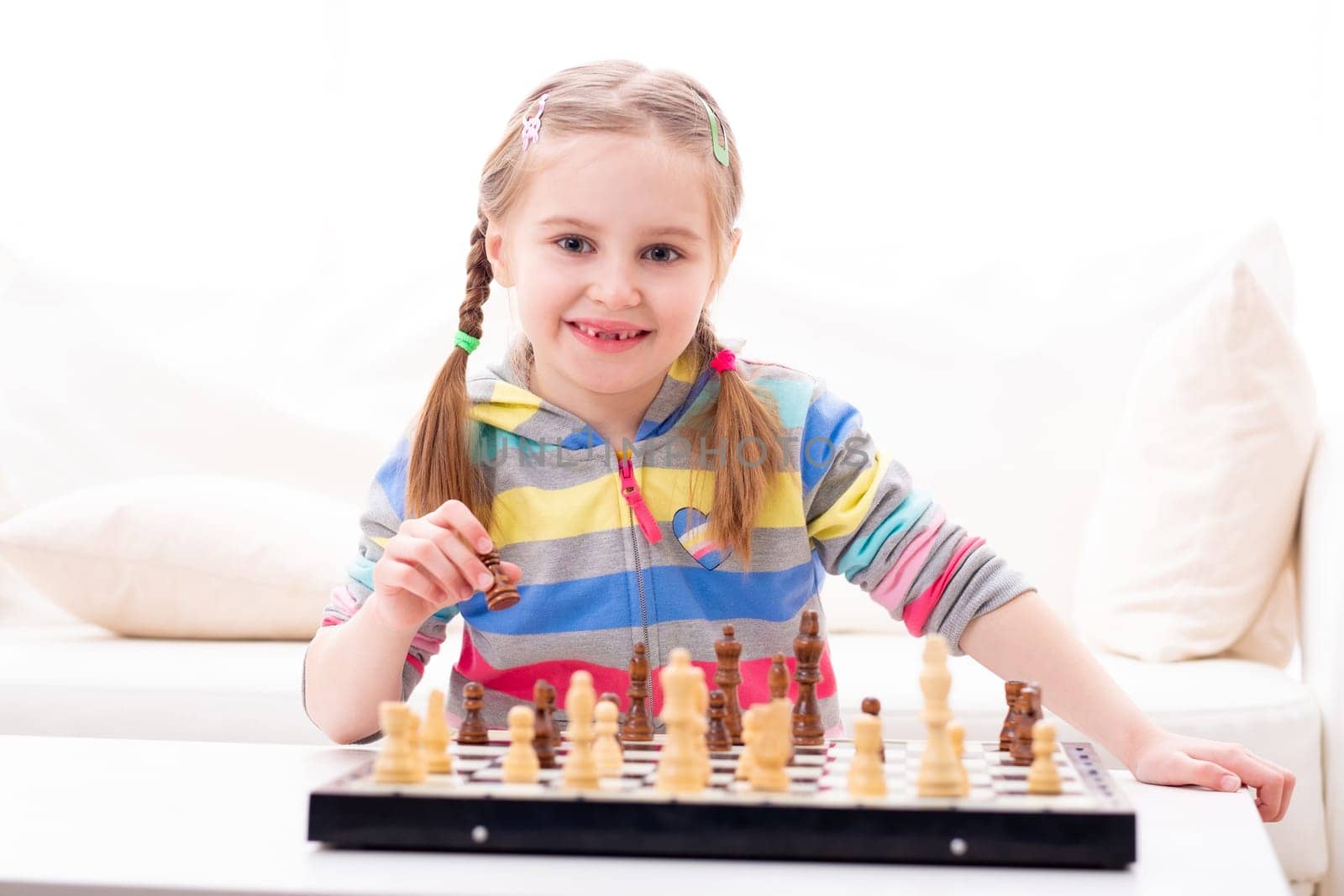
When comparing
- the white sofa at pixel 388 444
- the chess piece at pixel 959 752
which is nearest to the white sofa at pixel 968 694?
the white sofa at pixel 388 444

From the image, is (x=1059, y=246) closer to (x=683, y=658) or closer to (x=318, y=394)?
(x=318, y=394)

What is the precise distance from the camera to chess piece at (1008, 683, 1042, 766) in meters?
0.97

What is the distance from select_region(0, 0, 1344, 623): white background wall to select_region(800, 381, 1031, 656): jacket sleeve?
2.89ft

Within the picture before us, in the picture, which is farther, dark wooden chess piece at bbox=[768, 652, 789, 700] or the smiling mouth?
the smiling mouth

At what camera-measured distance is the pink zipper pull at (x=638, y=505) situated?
1.38m

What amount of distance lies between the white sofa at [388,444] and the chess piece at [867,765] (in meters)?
0.94

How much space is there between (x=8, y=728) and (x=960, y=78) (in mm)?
2011

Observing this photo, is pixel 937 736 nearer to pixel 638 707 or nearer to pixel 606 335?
pixel 638 707

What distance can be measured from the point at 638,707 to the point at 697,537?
349mm

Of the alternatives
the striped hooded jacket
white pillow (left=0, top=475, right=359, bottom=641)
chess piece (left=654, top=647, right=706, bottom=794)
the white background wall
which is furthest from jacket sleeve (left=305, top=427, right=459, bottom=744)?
the white background wall

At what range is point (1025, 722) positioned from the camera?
99 centimetres

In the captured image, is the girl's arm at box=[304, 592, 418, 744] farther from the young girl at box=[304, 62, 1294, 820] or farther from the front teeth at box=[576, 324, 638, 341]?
the front teeth at box=[576, 324, 638, 341]

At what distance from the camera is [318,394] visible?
97.8 inches

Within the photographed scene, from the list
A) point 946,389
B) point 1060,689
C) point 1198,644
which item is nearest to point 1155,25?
point 946,389
